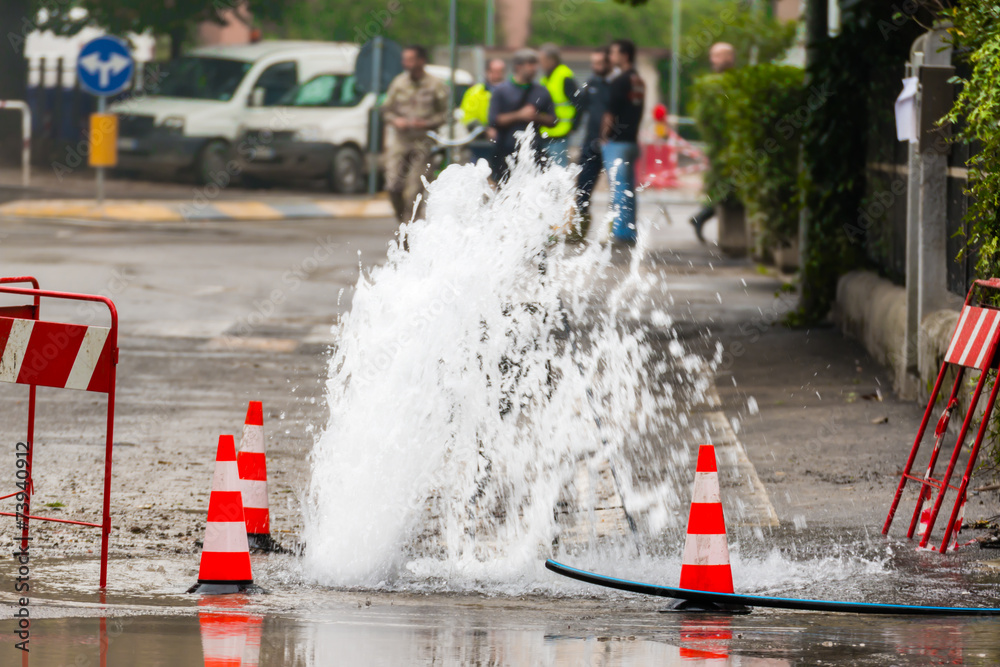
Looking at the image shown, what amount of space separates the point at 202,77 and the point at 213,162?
2.07 metres

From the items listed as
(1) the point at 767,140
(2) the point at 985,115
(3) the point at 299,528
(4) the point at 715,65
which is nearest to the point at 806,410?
(2) the point at 985,115

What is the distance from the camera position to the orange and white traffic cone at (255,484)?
6.48m

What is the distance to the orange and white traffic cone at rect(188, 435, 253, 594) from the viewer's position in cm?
569

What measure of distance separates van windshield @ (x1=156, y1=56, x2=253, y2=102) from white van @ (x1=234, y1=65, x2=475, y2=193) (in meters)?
0.98

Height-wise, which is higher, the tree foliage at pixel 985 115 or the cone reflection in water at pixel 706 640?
the tree foliage at pixel 985 115

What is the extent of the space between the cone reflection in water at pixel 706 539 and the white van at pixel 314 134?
23132 millimetres

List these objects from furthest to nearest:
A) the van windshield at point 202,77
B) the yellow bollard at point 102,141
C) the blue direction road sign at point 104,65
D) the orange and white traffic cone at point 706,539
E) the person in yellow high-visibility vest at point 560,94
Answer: the van windshield at point 202,77
the yellow bollard at point 102,141
the blue direction road sign at point 104,65
the person in yellow high-visibility vest at point 560,94
the orange and white traffic cone at point 706,539

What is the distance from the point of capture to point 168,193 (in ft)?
90.6

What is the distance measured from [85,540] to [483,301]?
1.89 metres

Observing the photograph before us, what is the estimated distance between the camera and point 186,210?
24.6 m

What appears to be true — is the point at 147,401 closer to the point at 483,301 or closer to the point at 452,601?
the point at 483,301

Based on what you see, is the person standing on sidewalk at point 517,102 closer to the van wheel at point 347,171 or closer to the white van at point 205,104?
the white van at point 205,104

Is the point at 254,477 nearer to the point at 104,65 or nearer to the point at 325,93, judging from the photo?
the point at 104,65

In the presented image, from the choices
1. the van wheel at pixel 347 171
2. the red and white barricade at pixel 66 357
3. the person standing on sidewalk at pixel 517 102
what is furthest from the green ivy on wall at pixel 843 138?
the van wheel at pixel 347 171
